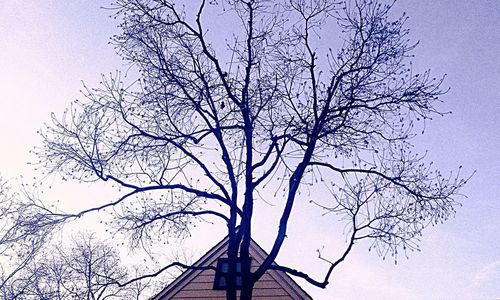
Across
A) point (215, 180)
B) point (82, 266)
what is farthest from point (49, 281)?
point (215, 180)

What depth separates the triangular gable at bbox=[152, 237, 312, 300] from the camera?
1554 cm

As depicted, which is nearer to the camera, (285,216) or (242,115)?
(285,216)

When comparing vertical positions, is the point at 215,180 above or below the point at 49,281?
below

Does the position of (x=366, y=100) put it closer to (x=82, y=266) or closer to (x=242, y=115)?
(x=242, y=115)

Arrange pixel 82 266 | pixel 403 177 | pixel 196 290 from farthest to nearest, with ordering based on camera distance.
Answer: pixel 82 266, pixel 196 290, pixel 403 177

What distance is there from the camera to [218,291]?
15906mm

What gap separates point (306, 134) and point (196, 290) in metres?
Result: 7.84

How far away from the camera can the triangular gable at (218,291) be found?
15539 millimetres

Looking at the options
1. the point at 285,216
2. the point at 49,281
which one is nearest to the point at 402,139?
the point at 285,216

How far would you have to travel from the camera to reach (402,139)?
11.2 meters

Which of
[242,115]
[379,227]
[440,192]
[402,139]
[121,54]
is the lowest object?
[379,227]

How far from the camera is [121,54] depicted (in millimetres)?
11109

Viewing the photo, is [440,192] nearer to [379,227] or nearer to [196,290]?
[379,227]

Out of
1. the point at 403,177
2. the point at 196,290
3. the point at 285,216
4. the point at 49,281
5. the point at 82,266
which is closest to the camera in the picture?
the point at 285,216
